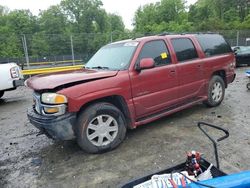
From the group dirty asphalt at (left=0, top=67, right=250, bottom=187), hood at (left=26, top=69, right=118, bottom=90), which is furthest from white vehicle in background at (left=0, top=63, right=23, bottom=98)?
hood at (left=26, top=69, right=118, bottom=90)

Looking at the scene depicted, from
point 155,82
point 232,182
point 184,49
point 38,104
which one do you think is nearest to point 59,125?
point 38,104

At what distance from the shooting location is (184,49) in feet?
18.9

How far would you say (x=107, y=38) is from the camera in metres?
20.5

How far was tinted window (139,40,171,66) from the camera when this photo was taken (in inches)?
198

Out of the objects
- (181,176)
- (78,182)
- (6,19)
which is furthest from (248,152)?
(6,19)

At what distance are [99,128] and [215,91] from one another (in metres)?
3.48

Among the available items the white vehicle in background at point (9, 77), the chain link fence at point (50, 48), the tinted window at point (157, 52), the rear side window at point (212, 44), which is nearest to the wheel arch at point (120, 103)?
the tinted window at point (157, 52)

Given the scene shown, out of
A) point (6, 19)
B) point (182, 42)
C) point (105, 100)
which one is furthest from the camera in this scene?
point (6, 19)

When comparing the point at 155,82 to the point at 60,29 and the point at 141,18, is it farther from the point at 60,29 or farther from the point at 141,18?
the point at 141,18

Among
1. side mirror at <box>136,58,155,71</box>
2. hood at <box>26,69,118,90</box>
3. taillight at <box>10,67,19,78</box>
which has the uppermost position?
side mirror at <box>136,58,155,71</box>

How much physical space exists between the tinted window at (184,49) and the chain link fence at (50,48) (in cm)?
1201

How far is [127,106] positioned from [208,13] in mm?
60899

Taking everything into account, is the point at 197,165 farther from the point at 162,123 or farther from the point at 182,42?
the point at 182,42

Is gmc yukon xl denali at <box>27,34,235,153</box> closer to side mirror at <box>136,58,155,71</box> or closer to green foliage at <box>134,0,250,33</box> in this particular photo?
side mirror at <box>136,58,155,71</box>
